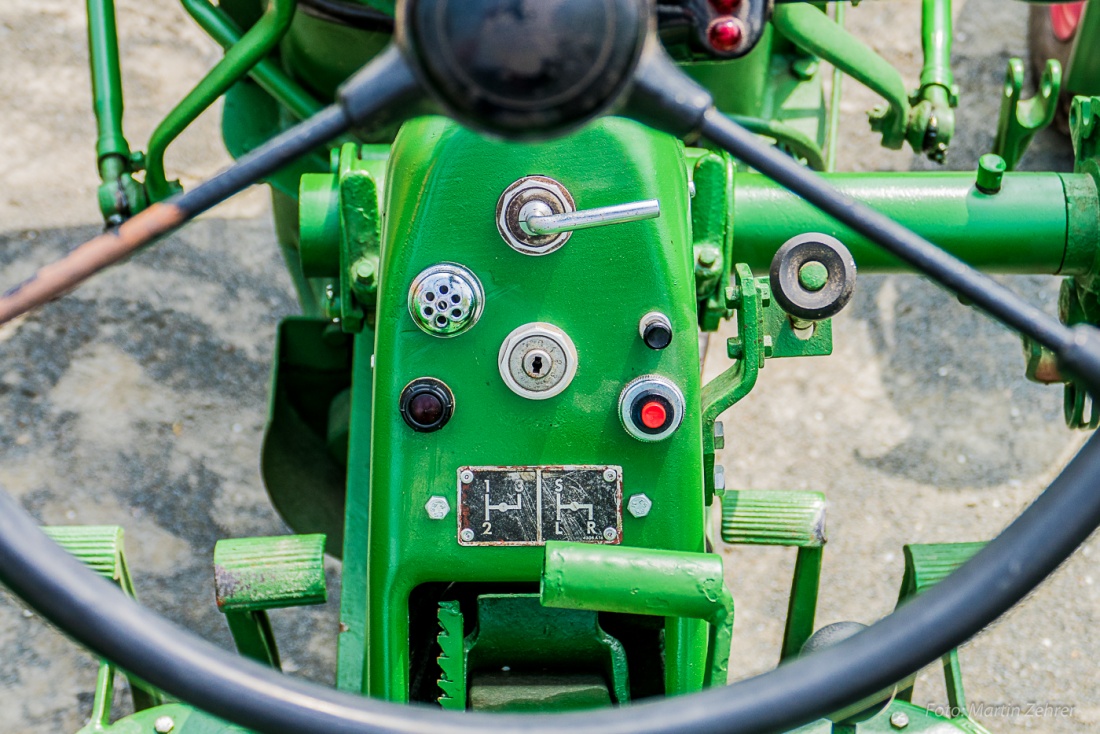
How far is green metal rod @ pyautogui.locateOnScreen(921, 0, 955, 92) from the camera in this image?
2.66 m

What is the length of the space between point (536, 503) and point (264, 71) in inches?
52.7

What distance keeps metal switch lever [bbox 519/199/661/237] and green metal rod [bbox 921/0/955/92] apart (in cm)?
133

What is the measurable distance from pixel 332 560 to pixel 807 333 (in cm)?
150

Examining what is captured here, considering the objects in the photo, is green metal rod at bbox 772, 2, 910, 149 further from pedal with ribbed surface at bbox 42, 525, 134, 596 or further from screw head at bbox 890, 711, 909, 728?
pedal with ribbed surface at bbox 42, 525, 134, 596

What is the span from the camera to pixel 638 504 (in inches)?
64.4

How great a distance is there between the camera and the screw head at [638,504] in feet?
5.36

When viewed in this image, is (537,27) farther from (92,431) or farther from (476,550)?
(92,431)

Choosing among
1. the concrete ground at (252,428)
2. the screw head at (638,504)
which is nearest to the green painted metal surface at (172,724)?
the screw head at (638,504)

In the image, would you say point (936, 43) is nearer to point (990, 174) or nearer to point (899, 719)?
point (990, 174)

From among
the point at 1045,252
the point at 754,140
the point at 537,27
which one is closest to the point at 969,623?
the point at 754,140

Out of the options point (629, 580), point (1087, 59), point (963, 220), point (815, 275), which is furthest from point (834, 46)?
point (629, 580)

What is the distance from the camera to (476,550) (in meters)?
1.64

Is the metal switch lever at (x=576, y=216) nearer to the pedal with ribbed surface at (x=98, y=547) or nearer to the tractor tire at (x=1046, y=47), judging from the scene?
the pedal with ribbed surface at (x=98, y=547)

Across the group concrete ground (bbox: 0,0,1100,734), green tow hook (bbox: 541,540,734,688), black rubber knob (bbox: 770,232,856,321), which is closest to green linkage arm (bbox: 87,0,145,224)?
concrete ground (bbox: 0,0,1100,734)
